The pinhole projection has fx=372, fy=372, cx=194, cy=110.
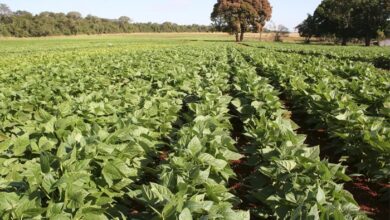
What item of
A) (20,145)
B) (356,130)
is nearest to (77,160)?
(20,145)

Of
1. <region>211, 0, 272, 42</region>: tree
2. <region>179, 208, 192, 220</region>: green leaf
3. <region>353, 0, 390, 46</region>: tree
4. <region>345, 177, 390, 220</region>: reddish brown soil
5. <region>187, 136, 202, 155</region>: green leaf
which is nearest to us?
<region>179, 208, 192, 220</region>: green leaf

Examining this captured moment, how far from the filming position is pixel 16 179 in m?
3.43

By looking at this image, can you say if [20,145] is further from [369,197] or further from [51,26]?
[51,26]

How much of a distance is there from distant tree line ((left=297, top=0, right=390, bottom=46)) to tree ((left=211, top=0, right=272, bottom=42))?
10.5m

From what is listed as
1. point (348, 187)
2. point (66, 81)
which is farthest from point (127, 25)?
point (348, 187)

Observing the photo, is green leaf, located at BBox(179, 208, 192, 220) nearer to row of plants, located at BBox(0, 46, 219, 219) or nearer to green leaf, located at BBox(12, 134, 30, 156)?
row of plants, located at BBox(0, 46, 219, 219)

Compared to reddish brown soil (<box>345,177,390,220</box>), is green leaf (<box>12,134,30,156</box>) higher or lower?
higher

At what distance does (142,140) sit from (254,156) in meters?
1.42

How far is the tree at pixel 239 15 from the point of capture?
70.1m

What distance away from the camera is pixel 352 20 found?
66.2 m

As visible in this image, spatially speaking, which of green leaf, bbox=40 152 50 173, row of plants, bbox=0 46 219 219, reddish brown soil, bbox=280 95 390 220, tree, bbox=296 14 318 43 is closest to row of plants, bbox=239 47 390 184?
reddish brown soil, bbox=280 95 390 220

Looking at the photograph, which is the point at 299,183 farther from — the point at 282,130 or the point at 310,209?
the point at 282,130

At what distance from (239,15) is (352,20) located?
20306 millimetres

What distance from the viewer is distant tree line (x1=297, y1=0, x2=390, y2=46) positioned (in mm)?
64688
